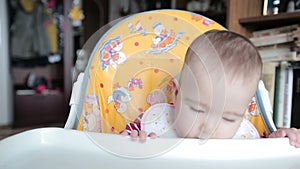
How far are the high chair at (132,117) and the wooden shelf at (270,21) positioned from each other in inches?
22.4

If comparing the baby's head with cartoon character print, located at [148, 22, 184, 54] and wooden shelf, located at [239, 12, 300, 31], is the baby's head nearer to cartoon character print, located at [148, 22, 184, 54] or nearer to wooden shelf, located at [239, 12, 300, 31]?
cartoon character print, located at [148, 22, 184, 54]

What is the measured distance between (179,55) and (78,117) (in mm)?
334

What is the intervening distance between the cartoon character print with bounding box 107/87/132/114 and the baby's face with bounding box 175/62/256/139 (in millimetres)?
241

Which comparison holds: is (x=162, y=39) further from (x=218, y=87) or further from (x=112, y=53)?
(x=218, y=87)

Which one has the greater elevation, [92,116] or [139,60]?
[139,60]

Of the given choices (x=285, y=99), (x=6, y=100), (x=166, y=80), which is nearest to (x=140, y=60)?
(x=166, y=80)

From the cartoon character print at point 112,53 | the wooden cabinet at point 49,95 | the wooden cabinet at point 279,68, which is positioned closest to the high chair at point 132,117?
the cartoon character print at point 112,53

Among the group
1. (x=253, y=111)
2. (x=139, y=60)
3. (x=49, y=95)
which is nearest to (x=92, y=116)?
(x=139, y=60)

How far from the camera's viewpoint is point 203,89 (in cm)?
53

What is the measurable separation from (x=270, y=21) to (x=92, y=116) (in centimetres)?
100

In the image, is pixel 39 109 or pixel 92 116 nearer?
pixel 92 116

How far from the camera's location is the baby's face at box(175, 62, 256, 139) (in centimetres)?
53

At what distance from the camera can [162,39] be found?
81 cm

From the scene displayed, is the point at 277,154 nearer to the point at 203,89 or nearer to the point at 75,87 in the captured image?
the point at 203,89
